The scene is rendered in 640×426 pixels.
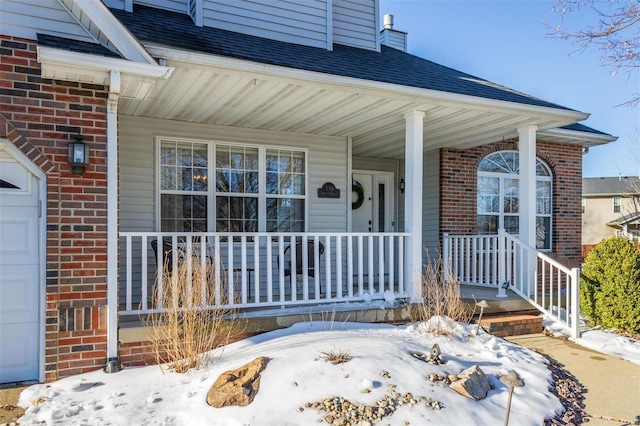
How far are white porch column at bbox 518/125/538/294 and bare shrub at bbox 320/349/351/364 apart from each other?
4157 millimetres

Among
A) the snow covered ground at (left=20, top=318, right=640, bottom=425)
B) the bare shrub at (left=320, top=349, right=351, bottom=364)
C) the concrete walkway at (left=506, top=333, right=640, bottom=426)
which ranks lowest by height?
the concrete walkway at (left=506, top=333, right=640, bottom=426)

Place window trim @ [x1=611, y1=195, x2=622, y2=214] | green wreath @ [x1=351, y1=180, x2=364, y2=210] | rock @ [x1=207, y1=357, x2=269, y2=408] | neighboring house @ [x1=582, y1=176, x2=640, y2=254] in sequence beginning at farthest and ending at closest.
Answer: window trim @ [x1=611, y1=195, x2=622, y2=214], neighboring house @ [x1=582, y1=176, x2=640, y2=254], green wreath @ [x1=351, y1=180, x2=364, y2=210], rock @ [x1=207, y1=357, x2=269, y2=408]

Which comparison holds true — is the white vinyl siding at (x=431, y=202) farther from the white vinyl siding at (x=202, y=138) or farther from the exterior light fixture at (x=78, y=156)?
the exterior light fixture at (x=78, y=156)

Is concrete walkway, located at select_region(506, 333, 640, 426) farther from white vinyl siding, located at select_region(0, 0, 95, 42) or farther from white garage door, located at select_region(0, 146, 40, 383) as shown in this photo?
white vinyl siding, located at select_region(0, 0, 95, 42)

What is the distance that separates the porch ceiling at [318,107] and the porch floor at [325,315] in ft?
8.52

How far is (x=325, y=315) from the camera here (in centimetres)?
569

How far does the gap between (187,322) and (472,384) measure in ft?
8.56

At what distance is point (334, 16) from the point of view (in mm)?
8242

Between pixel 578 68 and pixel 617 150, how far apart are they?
19.7 meters

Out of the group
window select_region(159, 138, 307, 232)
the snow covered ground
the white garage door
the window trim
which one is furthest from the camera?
the window trim

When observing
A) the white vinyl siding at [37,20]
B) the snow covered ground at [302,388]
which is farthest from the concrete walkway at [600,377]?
the white vinyl siding at [37,20]

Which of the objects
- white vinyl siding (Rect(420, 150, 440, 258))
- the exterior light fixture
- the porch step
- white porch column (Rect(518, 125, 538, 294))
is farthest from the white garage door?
white vinyl siding (Rect(420, 150, 440, 258))

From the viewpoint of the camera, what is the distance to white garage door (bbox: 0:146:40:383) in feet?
14.0

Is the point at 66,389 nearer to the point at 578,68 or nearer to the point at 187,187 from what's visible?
the point at 187,187
